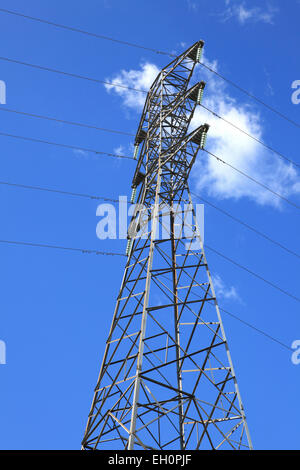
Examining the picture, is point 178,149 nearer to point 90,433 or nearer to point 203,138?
point 203,138

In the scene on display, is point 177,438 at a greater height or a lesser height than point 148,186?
lesser

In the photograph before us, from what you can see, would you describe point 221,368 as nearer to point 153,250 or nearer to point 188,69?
point 153,250

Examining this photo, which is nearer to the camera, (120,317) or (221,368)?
(221,368)

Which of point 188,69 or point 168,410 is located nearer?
point 168,410

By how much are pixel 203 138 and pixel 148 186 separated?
3.11 metres

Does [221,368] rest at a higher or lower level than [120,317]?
lower

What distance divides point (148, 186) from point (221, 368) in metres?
7.62

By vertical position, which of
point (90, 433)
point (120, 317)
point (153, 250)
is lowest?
point (90, 433)
